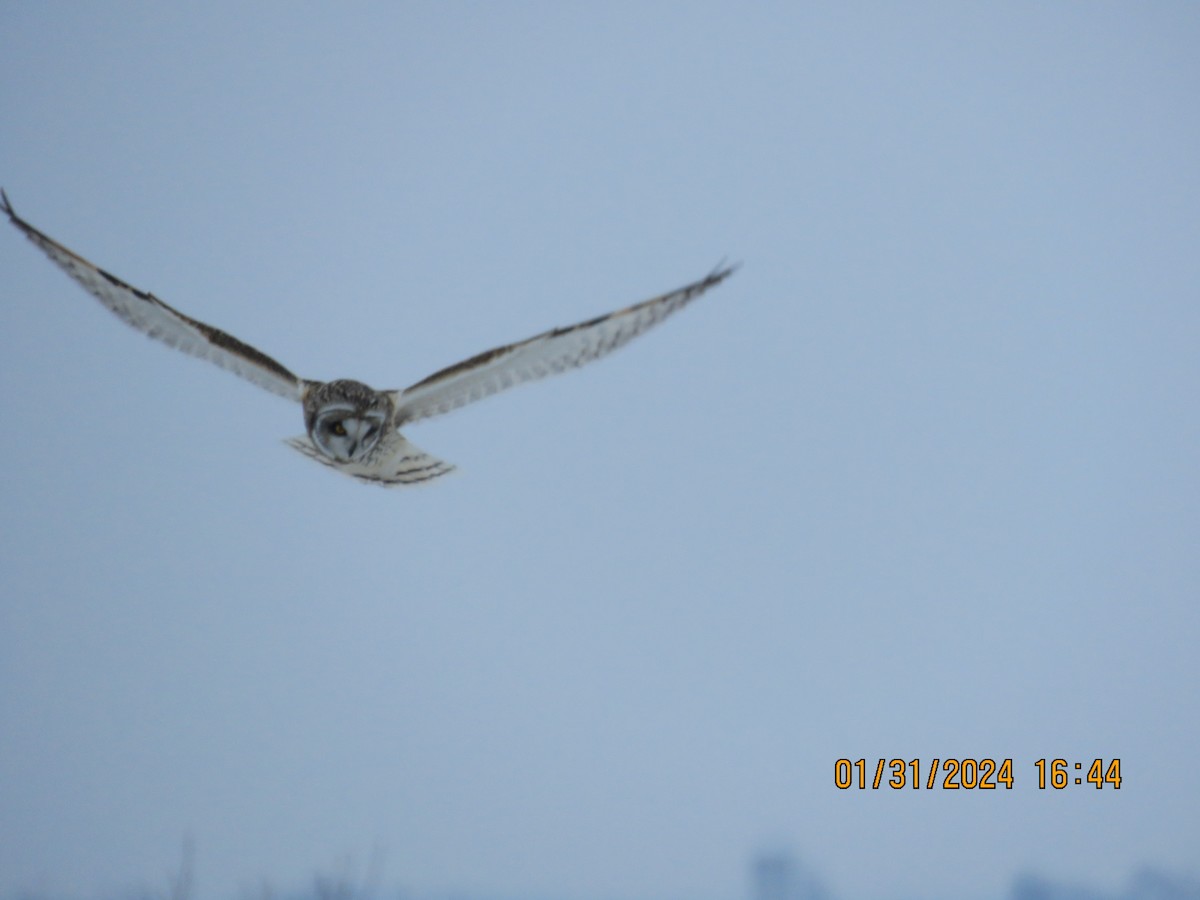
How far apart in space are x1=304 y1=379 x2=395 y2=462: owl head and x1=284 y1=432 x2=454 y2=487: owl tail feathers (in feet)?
0.43

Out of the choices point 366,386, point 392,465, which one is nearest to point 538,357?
point 366,386

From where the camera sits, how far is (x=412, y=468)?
5.27m

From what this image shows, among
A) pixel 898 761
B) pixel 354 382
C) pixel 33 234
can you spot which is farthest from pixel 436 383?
pixel 898 761

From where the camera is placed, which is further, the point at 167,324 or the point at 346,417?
the point at 167,324

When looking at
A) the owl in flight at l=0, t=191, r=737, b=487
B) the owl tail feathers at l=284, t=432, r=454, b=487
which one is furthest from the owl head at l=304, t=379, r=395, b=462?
the owl tail feathers at l=284, t=432, r=454, b=487

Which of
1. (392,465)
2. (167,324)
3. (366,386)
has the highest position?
(167,324)

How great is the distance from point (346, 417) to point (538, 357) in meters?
0.82

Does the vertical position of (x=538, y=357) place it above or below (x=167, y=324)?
below

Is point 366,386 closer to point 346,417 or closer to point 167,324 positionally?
point 346,417

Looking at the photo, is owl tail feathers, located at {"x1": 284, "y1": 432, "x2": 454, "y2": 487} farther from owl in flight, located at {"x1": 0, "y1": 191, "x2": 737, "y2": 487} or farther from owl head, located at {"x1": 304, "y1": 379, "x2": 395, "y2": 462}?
owl head, located at {"x1": 304, "y1": 379, "x2": 395, "y2": 462}

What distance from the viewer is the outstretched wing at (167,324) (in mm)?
4965

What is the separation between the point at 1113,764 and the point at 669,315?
3.74 m

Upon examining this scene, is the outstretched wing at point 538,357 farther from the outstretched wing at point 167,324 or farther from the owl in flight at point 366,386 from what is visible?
the outstretched wing at point 167,324

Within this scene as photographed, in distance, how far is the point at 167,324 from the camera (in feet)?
16.9
